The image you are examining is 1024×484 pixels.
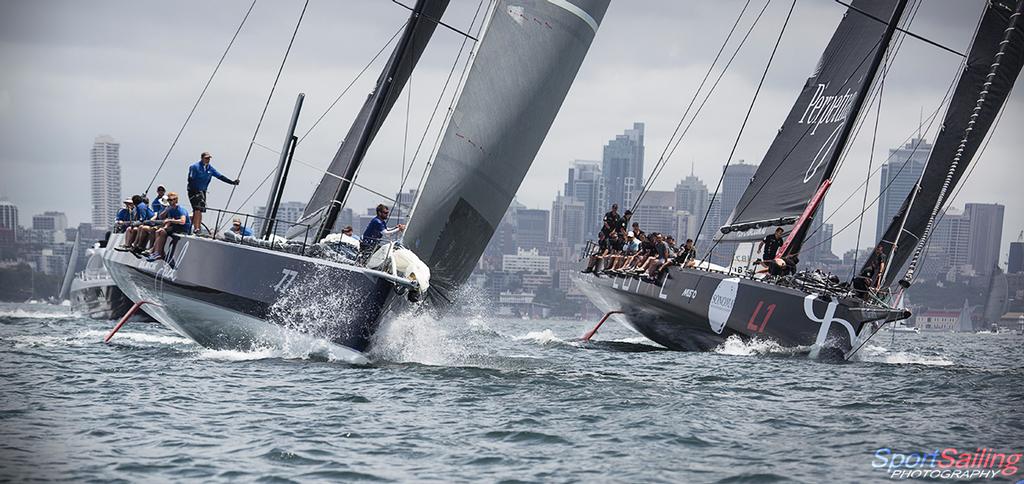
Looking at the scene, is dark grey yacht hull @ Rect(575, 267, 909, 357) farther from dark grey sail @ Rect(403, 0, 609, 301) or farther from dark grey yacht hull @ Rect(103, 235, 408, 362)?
dark grey yacht hull @ Rect(103, 235, 408, 362)

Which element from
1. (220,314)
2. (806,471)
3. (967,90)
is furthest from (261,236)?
(967,90)

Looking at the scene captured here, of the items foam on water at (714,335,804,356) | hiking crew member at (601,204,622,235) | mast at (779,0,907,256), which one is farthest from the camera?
hiking crew member at (601,204,622,235)

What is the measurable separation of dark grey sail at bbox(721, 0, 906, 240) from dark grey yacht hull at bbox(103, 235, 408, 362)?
28.1 ft

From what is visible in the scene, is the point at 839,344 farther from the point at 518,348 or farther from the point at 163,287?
the point at 163,287

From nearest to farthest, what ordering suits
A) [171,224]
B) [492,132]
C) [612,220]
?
[492,132] → [171,224] → [612,220]

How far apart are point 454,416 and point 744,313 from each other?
8.12 metres

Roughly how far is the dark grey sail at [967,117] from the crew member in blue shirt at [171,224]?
9.64m

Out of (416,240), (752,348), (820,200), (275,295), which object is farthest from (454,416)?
(820,200)

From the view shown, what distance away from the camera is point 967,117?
17766 mm

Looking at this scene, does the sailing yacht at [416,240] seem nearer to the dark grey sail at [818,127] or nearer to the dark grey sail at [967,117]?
the dark grey sail at [818,127]

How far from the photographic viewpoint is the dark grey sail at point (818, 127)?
1792 cm

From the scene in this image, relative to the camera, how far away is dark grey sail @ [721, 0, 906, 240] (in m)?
17.9

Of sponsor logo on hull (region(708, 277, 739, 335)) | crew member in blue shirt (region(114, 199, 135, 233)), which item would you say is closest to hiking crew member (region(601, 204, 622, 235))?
sponsor logo on hull (region(708, 277, 739, 335))

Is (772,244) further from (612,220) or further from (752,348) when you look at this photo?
(612,220)
